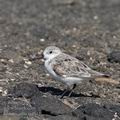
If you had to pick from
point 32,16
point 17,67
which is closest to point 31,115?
point 17,67

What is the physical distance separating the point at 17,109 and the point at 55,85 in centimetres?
180

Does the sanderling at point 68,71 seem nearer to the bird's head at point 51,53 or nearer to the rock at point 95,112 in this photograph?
the bird's head at point 51,53

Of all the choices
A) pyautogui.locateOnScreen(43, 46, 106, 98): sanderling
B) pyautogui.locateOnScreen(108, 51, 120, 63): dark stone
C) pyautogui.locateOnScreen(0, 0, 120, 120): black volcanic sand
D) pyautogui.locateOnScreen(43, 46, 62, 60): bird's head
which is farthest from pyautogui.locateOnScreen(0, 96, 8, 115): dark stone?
pyautogui.locateOnScreen(108, 51, 120, 63): dark stone

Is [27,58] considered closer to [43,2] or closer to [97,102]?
[97,102]

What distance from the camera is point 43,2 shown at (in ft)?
66.3

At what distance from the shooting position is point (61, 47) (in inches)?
547

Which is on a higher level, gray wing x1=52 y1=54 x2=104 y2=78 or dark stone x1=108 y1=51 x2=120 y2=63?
dark stone x1=108 y1=51 x2=120 y2=63

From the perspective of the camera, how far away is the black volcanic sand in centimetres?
923

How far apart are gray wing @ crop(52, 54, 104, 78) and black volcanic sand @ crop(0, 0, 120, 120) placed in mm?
424

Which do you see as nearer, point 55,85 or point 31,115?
point 31,115

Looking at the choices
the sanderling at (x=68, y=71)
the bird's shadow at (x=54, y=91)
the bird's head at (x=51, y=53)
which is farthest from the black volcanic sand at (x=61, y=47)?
the bird's head at (x=51, y=53)

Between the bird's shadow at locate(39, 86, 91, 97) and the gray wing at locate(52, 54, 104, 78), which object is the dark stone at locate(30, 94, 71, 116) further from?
the bird's shadow at locate(39, 86, 91, 97)

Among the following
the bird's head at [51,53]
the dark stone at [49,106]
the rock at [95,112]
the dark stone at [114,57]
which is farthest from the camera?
the dark stone at [114,57]

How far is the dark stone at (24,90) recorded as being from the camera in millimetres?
9961
